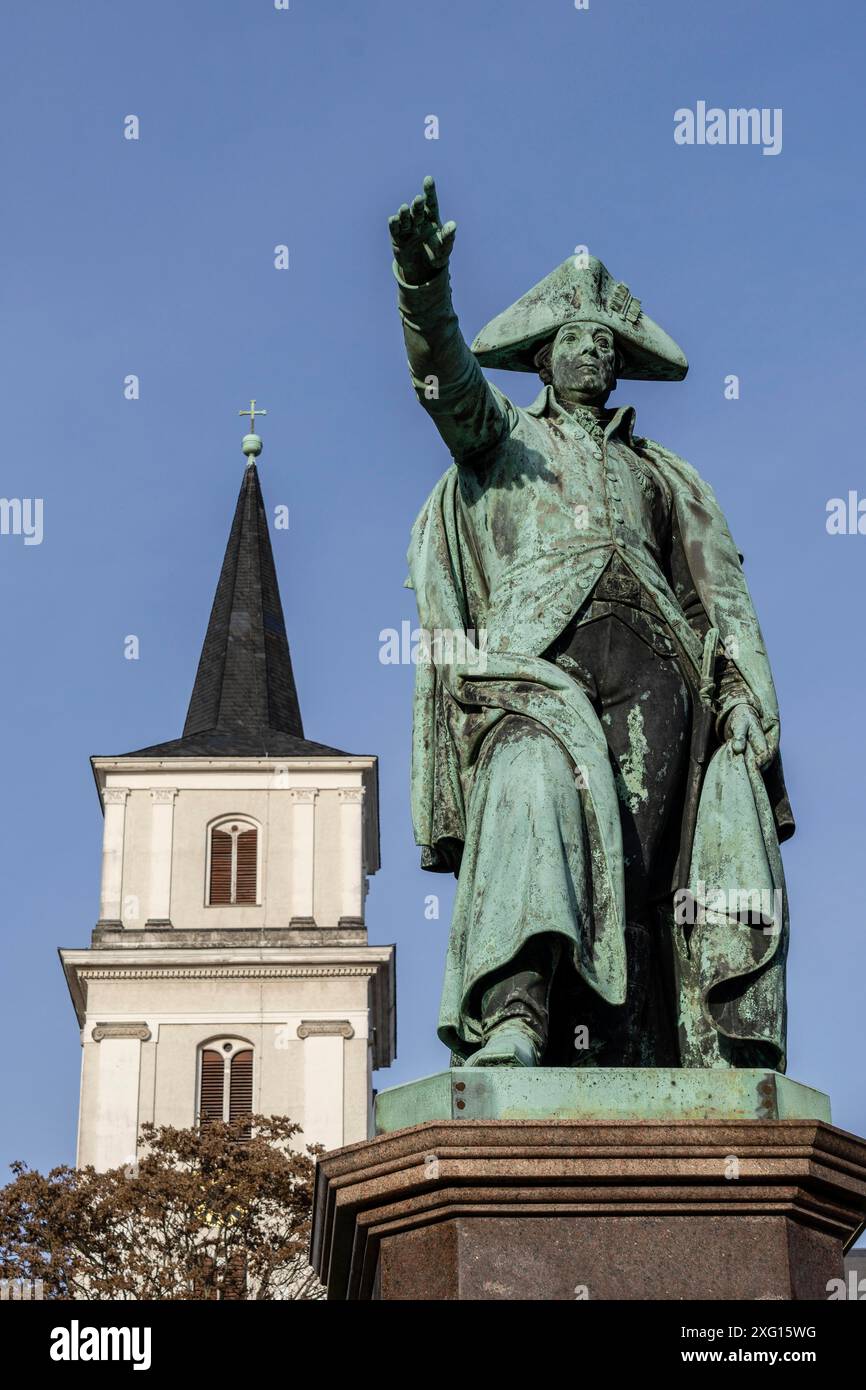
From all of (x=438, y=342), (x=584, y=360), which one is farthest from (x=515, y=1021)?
(x=584, y=360)

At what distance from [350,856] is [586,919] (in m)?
63.5

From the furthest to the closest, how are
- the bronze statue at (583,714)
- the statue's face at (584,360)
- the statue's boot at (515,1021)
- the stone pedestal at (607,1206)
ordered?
the statue's face at (584,360) → the bronze statue at (583,714) → the statue's boot at (515,1021) → the stone pedestal at (607,1206)

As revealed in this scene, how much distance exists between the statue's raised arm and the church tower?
54206mm

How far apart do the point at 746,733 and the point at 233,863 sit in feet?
209

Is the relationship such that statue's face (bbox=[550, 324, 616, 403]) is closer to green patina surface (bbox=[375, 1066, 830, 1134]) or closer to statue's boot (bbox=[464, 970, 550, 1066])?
statue's boot (bbox=[464, 970, 550, 1066])

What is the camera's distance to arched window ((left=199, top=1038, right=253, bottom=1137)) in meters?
65.5

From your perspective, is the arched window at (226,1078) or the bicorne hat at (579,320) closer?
the bicorne hat at (579,320)

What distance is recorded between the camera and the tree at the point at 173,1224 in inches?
1622

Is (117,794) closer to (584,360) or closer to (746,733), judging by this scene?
(584,360)

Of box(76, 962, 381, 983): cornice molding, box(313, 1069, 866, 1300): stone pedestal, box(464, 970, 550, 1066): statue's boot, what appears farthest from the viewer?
box(76, 962, 381, 983): cornice molding

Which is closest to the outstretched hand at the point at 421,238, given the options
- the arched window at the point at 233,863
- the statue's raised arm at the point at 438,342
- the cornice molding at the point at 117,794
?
the statue's raised arm at the point at 438,342

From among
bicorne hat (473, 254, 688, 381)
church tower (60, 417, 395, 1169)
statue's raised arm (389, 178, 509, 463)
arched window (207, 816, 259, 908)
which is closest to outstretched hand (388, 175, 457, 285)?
statue's raised arm (389, 178, 509, 463)

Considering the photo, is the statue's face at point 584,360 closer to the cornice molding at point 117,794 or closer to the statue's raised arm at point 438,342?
the statue's raised arm at point 438,342
